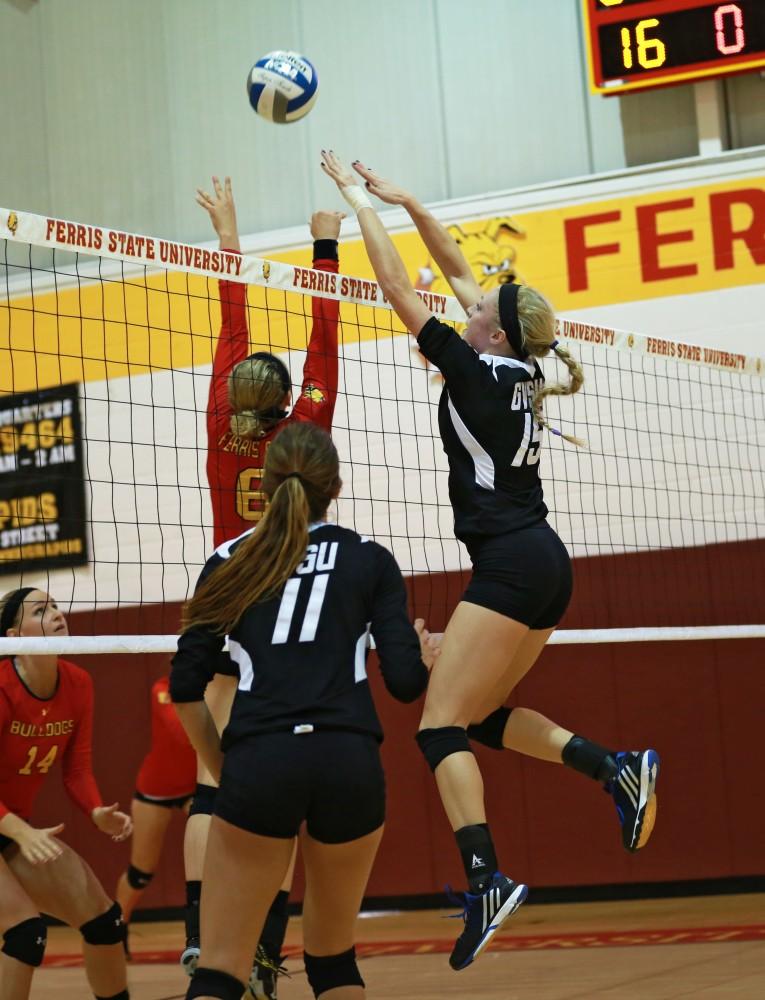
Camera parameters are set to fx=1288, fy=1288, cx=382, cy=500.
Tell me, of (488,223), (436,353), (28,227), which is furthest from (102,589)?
(436,353)

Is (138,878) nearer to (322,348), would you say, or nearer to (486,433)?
(322,348)

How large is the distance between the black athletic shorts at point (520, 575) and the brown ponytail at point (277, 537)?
91 centimetres

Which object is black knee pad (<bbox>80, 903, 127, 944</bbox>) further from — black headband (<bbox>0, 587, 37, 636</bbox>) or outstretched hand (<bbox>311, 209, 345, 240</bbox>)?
outstretched hand (<bbox>311, 209, 345, 240</bbox>)

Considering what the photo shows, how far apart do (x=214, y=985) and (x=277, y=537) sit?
111cm

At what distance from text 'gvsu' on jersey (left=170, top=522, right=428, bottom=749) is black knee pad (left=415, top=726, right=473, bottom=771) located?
840mm

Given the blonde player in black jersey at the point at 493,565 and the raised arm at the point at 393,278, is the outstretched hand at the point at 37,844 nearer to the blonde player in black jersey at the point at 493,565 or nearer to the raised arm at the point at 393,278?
the blonde player in black jersey at the point at 493,565

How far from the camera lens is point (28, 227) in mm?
4656

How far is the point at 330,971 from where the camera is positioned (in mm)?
3361

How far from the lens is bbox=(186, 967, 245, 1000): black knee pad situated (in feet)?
10.3

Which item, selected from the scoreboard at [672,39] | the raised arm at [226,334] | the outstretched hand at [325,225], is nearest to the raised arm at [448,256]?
the outstretched hand at [325,225]

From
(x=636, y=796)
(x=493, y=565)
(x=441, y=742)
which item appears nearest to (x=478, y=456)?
(x=493, y=565)

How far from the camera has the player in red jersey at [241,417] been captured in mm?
4613

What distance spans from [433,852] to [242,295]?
4835mm

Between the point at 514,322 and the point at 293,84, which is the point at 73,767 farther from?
the point at 293,84
